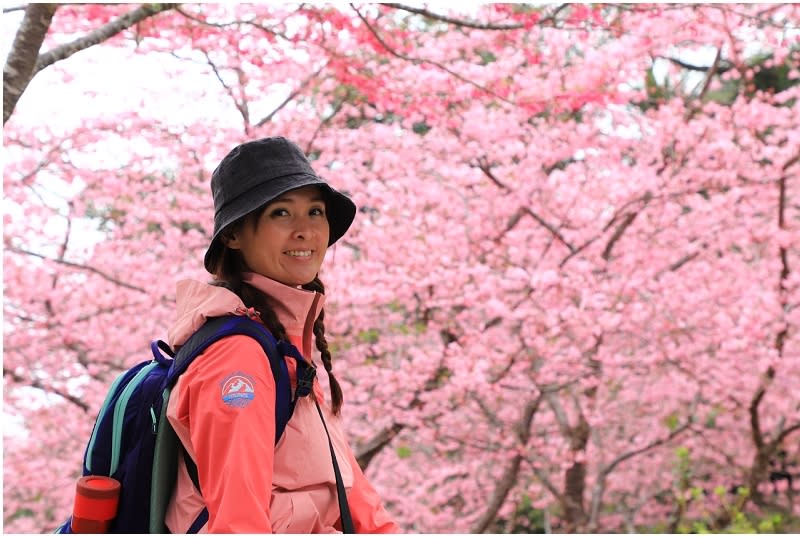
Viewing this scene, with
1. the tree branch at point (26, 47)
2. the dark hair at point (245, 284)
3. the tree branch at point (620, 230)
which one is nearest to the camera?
the dark hair at point (245, 284)

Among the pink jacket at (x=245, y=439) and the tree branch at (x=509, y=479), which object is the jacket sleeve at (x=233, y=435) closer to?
the pink jacket at (x=245, y=439)

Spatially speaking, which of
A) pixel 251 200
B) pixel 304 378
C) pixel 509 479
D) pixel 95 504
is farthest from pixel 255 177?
pixel 509 479

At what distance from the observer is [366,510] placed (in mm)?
1575

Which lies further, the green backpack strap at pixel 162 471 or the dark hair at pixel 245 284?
the dark hair at pixel 245 284

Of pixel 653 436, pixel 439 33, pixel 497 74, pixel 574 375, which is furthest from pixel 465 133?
pixel 653 436

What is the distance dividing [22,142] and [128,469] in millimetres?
5612

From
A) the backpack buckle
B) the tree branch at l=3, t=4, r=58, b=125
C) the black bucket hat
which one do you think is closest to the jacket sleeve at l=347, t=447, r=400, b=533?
the backpack buckle

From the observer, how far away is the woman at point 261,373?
121cm

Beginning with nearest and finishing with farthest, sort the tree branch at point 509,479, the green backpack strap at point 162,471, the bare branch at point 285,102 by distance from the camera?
the green backpack strap at point 162,471 < the tree branch at point 509,479 < the bare branch at point 285,102

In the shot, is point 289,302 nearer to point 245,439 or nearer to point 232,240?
point 232,240

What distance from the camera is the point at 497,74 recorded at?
662 centimetres

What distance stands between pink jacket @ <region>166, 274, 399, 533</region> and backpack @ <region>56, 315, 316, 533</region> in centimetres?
2

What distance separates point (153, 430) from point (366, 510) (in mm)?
470

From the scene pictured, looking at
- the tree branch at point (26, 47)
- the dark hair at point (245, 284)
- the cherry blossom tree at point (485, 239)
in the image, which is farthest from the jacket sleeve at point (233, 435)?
the cherry blossom tree at point (485, 239)
